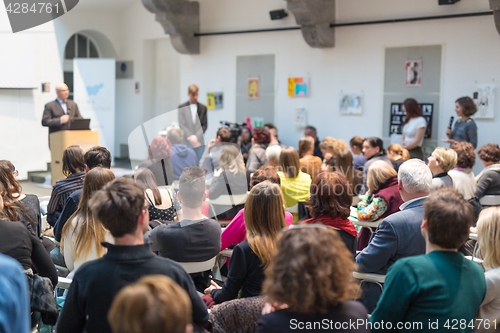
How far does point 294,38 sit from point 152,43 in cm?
382

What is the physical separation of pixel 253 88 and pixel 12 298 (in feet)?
26.5

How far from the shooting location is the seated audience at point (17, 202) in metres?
2.96

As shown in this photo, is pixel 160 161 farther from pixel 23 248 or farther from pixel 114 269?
pixel 114 269

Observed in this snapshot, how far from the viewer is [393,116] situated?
7934 millimetres

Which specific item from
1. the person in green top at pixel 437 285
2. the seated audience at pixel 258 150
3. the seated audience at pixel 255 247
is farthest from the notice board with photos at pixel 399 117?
the person in green top at pixel 437 285

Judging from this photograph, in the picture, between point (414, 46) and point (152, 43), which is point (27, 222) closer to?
point (414, 46)

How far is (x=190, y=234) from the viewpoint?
266 centimetres

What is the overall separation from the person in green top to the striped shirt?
2534 mm

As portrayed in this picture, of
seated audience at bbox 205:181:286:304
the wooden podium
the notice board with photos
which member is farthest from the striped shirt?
the notice board with photos

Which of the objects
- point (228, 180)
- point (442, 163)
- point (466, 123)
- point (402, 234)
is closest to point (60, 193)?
point (228, 180)

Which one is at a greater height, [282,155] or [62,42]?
[62,42]

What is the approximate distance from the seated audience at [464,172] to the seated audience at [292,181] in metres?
1.29

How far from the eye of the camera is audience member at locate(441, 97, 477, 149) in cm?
669

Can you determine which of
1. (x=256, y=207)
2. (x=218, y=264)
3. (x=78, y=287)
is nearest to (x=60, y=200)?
(x=218, y=264)
